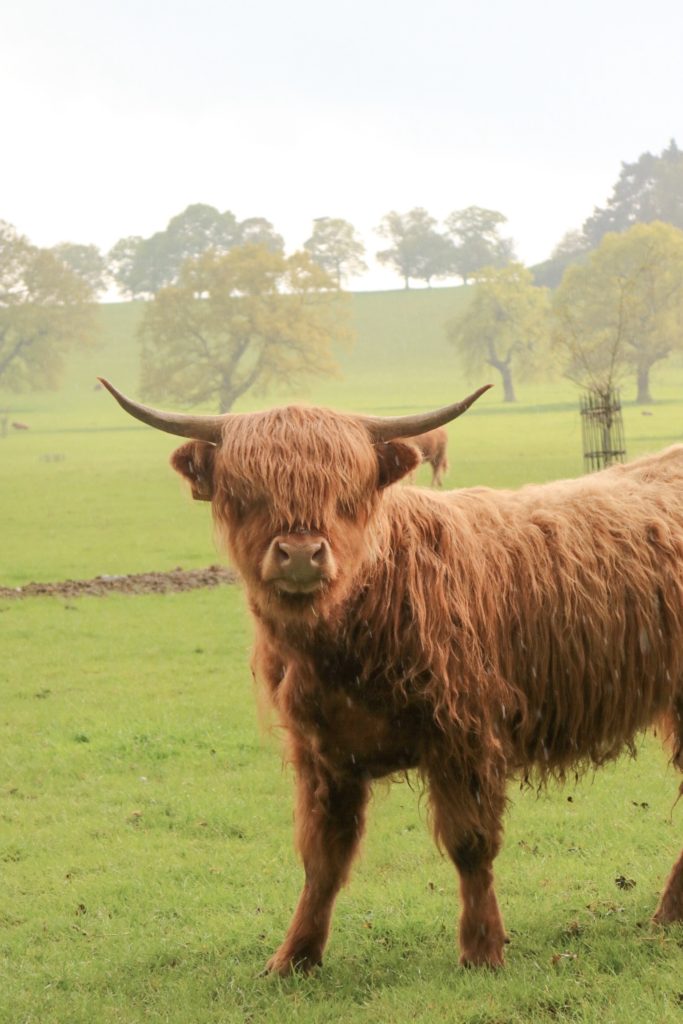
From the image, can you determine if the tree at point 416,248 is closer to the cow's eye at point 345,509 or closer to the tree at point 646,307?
the tree at point 646,307

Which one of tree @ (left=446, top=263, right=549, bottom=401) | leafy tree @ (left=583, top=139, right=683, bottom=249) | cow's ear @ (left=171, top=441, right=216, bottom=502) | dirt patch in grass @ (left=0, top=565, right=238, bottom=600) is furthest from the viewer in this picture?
leafy tree @ (left=583, top=139, right=683, bottom=249)

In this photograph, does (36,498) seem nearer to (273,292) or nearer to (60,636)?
(60,636)

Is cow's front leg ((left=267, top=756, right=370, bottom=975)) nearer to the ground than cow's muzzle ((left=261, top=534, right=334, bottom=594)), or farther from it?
nearer to the ground

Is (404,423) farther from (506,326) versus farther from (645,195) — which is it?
(645,195)

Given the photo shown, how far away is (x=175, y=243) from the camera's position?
106m

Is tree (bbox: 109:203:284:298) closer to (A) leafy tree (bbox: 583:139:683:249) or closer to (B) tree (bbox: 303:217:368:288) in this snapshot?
(B) tree (bbox: 303:217:368:288)

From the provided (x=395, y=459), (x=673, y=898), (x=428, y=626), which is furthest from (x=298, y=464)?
(x=673, y=898)

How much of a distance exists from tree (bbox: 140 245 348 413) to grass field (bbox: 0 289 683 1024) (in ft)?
123

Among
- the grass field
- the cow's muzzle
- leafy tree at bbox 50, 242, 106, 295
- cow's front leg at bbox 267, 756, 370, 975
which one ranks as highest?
leafy tree at bbox 50, 242, 106, 295

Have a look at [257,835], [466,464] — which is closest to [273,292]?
[466,464]

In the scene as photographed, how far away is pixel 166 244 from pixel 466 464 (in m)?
81.8

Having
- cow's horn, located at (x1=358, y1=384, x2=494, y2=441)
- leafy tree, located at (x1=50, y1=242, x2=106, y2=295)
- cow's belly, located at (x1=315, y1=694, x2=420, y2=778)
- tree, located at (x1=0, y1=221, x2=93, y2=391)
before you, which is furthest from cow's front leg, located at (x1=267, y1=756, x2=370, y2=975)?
leafy tree, located at (x1=50, y1=242, x2=106, y2=295)

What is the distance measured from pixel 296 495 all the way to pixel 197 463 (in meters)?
0.44

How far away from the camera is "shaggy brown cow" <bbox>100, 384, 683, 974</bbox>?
12.6ft
